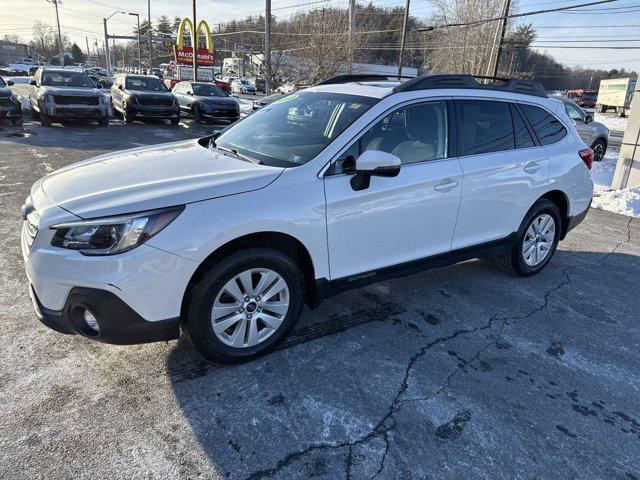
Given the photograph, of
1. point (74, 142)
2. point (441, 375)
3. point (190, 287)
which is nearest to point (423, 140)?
point (441, 375)

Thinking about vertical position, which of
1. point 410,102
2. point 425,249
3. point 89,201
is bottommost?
point 425,249

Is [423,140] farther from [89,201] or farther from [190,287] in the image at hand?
[89,201]

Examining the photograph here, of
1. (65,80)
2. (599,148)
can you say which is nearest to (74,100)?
(65,80)

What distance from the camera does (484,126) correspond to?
13.2ft

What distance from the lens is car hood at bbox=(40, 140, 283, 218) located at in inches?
102

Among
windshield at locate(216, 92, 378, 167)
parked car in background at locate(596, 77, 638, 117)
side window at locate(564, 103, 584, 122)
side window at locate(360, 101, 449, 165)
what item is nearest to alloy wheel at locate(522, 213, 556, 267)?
side window at locate(360, 101, 449, 165)

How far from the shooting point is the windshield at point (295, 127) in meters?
3.27

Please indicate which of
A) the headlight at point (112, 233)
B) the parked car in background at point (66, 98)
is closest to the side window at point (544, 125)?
the headlight at point (112, 233)

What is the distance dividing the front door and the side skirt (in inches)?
1.8

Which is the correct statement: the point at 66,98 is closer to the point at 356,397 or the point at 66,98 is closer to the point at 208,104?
the point at 208,104

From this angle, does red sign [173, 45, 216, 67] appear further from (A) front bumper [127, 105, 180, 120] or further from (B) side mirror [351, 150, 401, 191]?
(B) side mirror [351, 150, 401, 191]

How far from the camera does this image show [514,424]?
2.64 metres

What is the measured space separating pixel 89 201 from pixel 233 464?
5.41 ft

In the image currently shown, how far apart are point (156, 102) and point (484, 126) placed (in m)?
15.2
